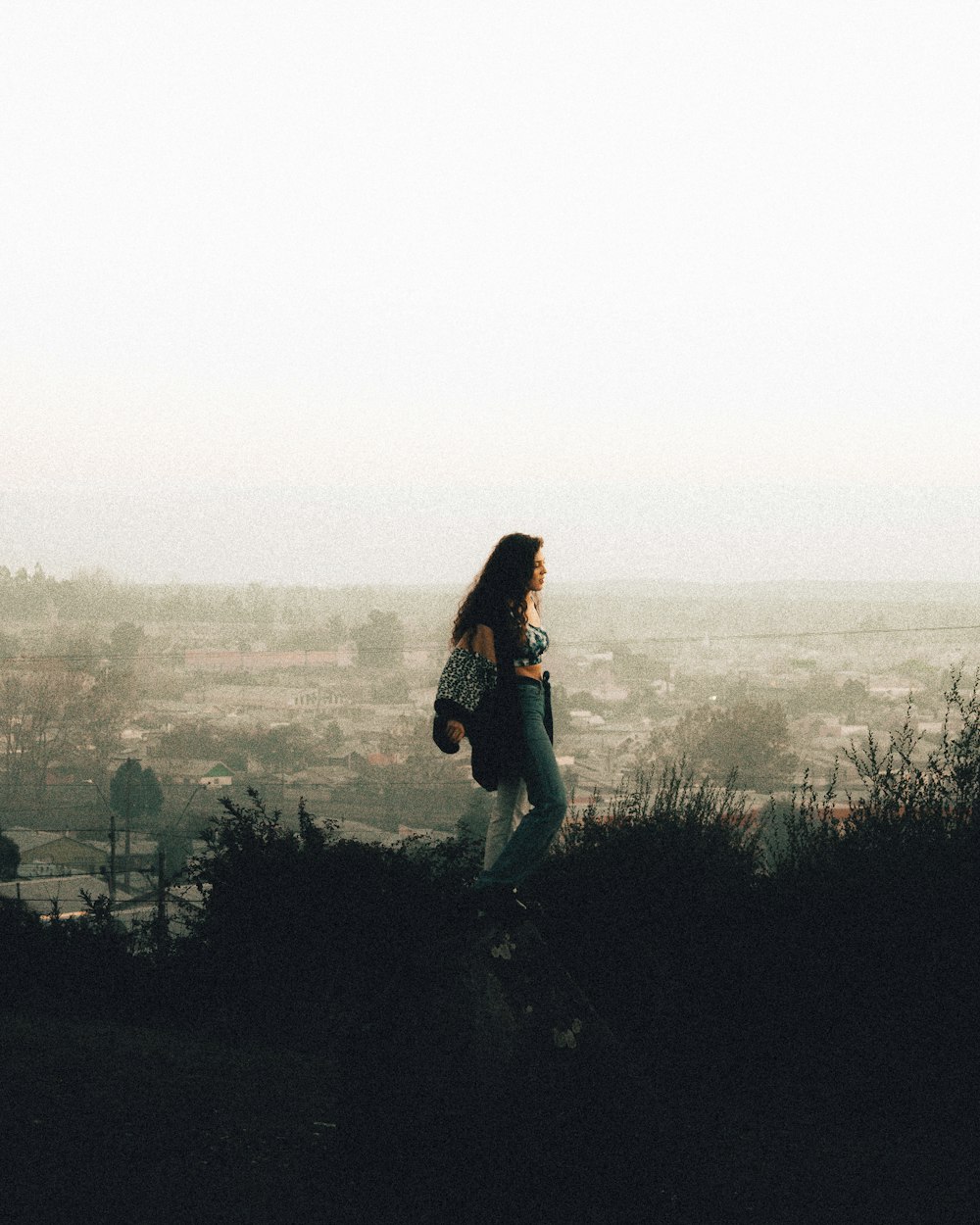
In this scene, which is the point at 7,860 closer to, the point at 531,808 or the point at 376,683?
the point at 531,808

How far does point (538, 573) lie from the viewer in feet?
20.3

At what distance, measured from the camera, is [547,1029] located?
5.36 metres

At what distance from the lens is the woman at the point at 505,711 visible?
5.84 m

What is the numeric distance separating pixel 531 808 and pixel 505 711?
44 centimetres

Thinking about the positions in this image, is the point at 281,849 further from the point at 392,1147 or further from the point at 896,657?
the point at 896,657

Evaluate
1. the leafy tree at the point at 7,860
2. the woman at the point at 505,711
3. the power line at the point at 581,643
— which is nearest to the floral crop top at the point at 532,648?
the woman at the point at 505,711

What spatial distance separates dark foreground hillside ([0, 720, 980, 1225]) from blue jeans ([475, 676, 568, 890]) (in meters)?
0.29

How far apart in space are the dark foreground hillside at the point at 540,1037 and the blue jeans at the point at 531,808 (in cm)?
29

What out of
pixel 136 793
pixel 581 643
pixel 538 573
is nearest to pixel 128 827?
pixel 136 793

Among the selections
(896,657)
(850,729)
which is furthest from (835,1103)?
(896,657)

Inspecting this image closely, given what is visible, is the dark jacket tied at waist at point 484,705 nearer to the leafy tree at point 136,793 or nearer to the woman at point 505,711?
the woman at point 505,711

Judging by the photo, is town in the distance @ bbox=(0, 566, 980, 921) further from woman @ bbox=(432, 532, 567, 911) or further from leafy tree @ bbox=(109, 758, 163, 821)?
woman @ bbox=(432, 532, 567, 911)

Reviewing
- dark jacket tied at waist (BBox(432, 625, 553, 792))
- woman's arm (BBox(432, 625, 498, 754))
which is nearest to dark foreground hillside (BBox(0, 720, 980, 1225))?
dark jacket tied at waist (BBox(432, 625, 553, 792))

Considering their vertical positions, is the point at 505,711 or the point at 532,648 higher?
the point at 532,648
